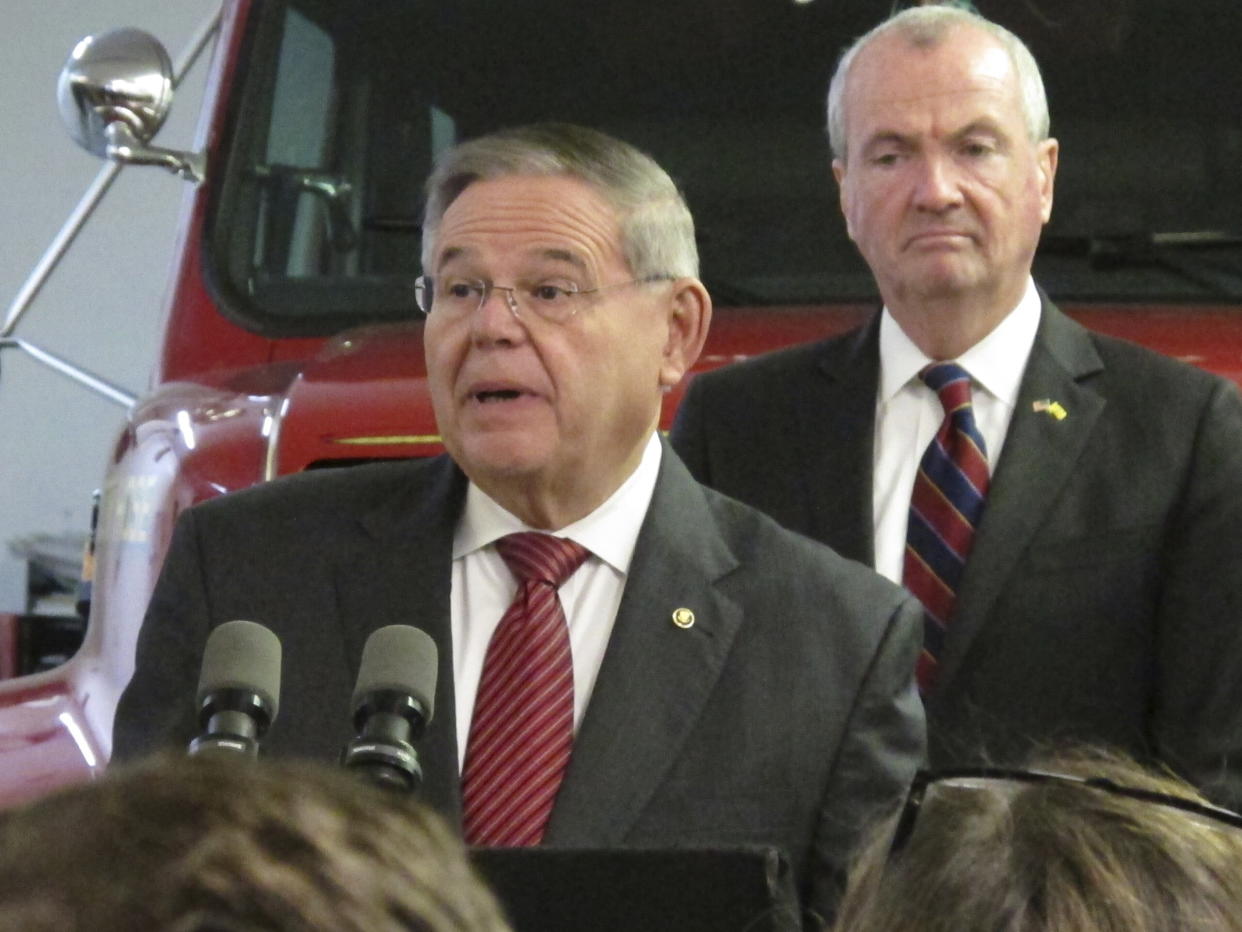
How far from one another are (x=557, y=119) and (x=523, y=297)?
166cm

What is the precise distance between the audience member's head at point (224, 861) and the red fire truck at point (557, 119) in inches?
115

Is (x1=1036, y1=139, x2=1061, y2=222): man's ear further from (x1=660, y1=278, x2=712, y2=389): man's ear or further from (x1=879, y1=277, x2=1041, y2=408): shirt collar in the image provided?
(x1=660, y1=278, x2=712, y2=389): man's ear

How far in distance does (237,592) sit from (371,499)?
0.20 m

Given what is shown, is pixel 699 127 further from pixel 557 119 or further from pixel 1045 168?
pixel 1045 168

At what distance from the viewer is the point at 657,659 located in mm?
2572

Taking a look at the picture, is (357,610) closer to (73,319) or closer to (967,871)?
(967,871)

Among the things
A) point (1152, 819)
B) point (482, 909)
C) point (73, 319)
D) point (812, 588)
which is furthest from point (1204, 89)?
point (73, 319)

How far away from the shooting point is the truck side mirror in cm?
420

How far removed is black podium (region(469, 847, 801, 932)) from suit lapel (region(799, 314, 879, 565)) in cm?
116

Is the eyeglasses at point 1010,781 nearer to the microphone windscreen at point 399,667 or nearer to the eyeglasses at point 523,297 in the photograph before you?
the microphone windscreen at point 399,667

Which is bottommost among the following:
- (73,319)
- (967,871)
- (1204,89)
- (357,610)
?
(73,319)

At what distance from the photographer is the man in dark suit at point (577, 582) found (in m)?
2.52

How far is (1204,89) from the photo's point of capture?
4.23m

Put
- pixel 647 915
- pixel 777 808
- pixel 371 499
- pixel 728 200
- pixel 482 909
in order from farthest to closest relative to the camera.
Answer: pixel 728 200 → pixel 371 499 → pixel 777 808 → pixel 647 915 → pixel 482 909
